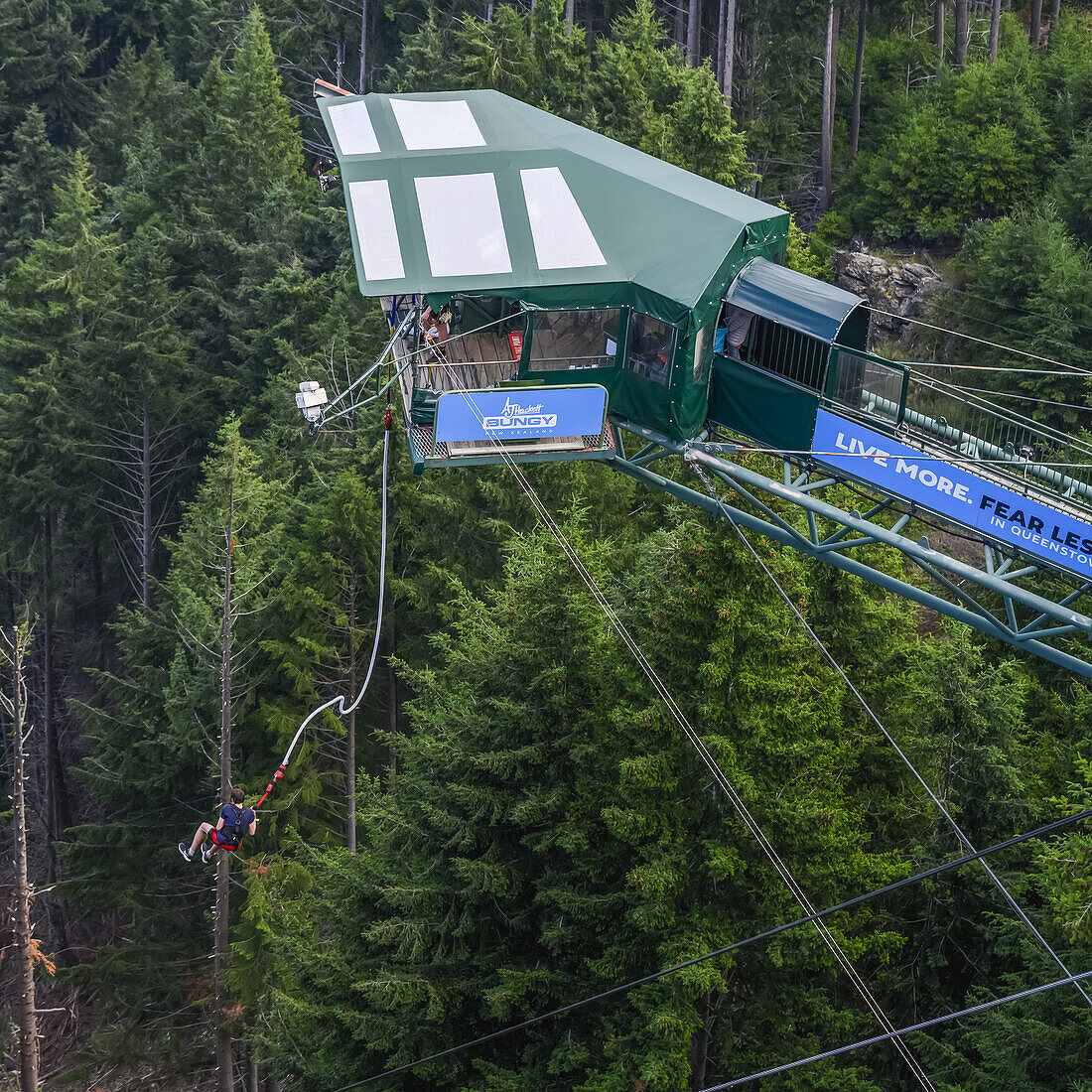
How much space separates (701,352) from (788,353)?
1.17m

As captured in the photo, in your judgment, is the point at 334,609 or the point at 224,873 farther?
the point at 334,609

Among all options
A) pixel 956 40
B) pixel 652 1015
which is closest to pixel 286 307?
pixel 956 40

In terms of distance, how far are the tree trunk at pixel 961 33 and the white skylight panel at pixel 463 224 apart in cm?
3088

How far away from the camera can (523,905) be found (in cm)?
2167

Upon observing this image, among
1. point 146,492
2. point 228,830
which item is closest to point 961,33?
point 146,492

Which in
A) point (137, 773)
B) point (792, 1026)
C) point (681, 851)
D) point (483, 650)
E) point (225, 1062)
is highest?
point (483, 650)

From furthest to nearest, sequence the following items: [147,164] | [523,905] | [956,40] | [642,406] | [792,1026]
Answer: [147,164]
[956,40]
[523,905]
[792,1026]
[642,406]

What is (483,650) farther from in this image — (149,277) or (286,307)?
(149,277)

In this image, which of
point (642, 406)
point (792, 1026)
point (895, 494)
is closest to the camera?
point (895, 494)

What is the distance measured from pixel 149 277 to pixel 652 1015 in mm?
36672

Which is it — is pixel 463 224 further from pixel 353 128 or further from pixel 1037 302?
pixel 1037 302

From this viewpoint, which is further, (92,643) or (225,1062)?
(92,643)

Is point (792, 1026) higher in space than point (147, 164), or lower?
lower

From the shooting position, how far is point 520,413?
16047 millimetres
